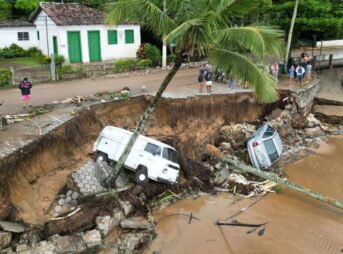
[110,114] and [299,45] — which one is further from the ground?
[299,45]

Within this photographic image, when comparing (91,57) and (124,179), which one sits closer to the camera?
(124,179)

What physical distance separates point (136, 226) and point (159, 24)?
300 inches

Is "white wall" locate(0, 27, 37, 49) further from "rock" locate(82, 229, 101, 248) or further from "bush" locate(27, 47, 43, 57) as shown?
"rock" locate(82, 229, 101, 248)

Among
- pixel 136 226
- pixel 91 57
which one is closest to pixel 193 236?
pixel 136 226

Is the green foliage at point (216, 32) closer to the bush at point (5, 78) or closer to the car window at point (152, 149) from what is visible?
the car window at point (152, 149)

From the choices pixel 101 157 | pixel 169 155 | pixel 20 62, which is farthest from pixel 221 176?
pixel 20 62

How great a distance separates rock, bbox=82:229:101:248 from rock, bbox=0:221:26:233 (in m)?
2.11

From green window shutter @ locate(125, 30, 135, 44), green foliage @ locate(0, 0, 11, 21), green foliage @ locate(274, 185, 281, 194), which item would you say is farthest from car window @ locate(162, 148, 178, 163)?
green foliage @ locate(0, 0, 11, 21)

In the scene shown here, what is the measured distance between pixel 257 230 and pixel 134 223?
191 inches

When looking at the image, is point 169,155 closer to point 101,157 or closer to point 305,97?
point 101,157

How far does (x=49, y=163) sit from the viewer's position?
16.4 meters

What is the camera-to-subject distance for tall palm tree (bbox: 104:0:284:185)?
11.1 m

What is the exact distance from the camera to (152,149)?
16.9 metres

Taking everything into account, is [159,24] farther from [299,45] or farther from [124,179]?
[299,45]
